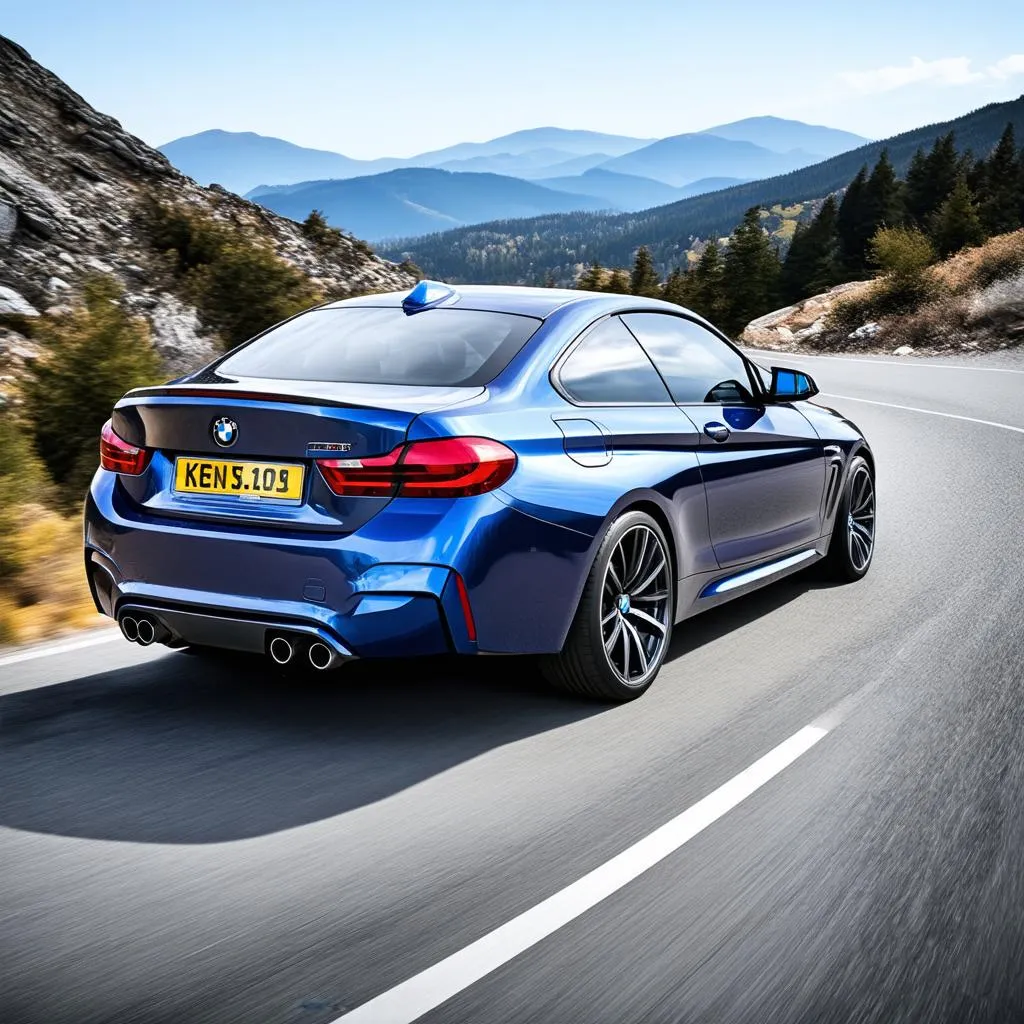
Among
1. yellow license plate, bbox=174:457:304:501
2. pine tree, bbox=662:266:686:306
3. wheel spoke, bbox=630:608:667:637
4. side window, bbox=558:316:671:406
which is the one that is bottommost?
pine tree, bbox=662:266:686:306

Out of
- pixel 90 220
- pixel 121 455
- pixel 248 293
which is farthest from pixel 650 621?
pixel 90 220

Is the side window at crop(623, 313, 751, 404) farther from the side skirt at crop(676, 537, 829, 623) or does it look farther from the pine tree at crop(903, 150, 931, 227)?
the pine tree at crop(903, 150, 931, 227)

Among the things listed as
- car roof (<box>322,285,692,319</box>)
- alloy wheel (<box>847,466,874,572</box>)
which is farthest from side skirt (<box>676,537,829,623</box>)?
car roof (<box>322,285,692,319</box>)

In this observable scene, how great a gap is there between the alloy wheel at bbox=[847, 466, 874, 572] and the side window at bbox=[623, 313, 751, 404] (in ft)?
4.37

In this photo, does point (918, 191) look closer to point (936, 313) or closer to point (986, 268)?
point (986, 268)

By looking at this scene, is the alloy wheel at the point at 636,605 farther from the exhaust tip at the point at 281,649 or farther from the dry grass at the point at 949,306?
the dry grass at the point at 949,306

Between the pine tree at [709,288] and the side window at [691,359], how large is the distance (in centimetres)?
7200

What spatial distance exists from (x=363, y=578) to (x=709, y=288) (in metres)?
78.6

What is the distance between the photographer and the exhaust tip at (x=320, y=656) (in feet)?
12.9

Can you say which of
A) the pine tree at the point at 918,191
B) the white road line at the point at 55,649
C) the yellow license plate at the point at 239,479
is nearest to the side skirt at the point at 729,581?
the yellow license plate at the point at 239,479

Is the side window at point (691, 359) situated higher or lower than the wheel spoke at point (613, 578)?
higher

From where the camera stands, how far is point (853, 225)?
91.4 metres

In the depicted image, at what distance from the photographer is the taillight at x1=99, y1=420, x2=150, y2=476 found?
4.32m

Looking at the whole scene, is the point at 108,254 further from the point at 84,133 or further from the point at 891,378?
the point at 891,378
